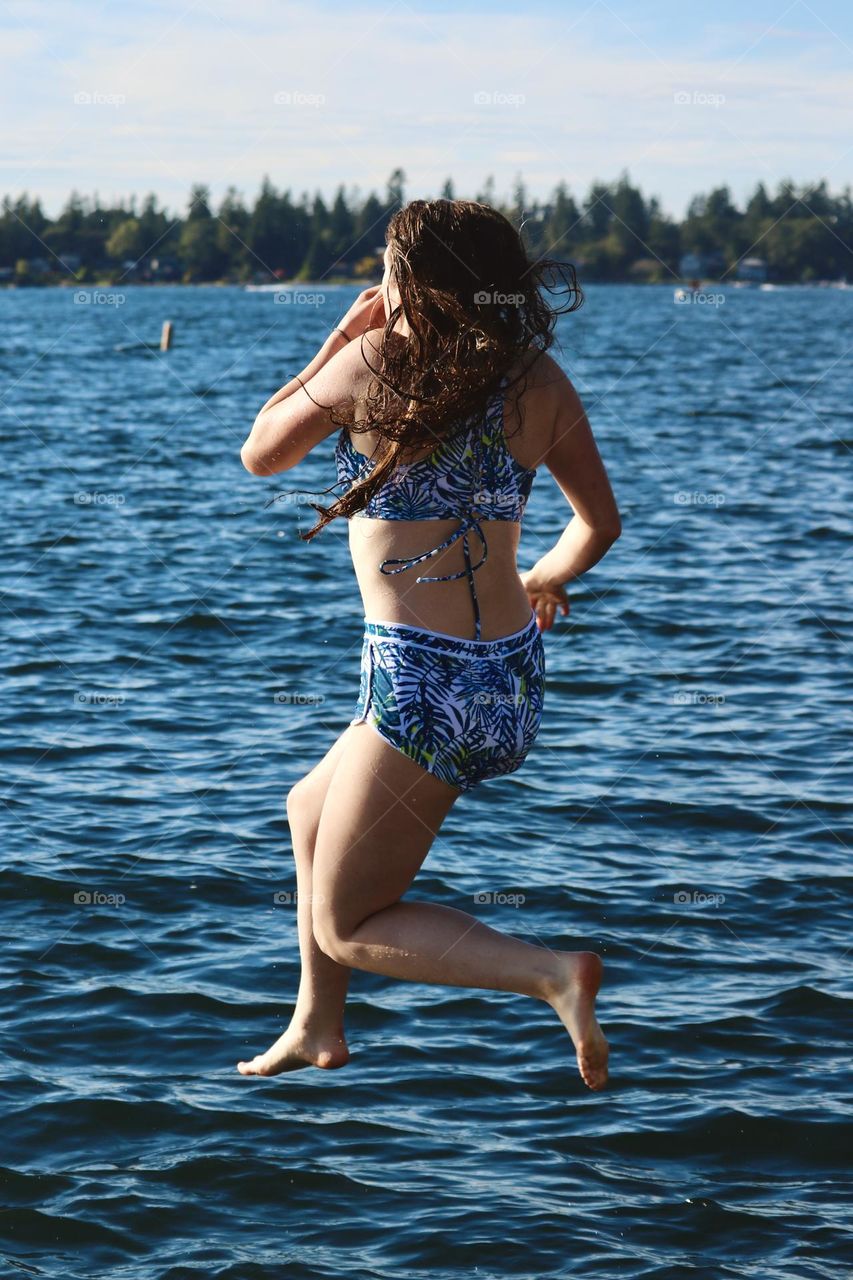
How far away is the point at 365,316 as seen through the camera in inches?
141

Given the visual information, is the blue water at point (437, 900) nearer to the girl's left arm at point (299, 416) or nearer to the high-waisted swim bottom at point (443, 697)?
the high-waisted swim bottom at point (443, 697)

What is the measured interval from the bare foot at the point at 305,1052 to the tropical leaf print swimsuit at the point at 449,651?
2.89 ft

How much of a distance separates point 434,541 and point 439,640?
218 mm

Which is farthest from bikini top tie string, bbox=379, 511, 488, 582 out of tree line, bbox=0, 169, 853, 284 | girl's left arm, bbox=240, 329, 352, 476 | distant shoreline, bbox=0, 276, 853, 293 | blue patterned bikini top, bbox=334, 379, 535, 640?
distant shoreline, bbox=0, 276, 853, 293

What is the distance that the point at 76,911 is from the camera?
7.76 meters

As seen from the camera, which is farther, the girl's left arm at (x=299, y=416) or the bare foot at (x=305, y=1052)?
the bare foot at (x=305, y=1052)

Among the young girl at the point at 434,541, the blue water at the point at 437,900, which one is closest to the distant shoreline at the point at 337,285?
the blue water at the point at 437,900

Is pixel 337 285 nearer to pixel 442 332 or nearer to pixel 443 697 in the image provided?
pixel 442 332

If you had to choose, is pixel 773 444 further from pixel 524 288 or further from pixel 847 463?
pixel 524 288

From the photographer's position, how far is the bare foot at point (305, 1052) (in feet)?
13.1

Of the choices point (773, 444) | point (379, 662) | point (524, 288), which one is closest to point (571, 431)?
point (524, 288)

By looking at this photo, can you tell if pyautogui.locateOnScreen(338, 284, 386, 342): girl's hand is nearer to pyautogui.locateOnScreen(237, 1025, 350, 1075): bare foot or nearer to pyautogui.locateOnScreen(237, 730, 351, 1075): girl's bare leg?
pyautogui.locateOnScreen(237, 730, 351, 1075): girl's bare leg

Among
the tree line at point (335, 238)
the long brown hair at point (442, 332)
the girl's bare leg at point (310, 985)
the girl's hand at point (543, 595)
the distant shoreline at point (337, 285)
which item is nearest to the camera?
the long brown hair at point (442, 332)

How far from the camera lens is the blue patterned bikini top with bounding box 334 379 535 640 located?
342 centimetres
